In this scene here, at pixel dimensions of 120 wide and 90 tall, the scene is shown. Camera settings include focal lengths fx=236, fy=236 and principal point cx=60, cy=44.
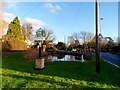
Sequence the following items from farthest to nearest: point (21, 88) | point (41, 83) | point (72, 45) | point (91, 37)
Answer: point (72, 45), point (91, 37), point (41, 83), point (21, 88)

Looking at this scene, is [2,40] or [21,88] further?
[2,40]

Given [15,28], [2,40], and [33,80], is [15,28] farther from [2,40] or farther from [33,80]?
[33,80]

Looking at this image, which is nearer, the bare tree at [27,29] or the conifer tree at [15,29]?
the conifer tree at [15,29]

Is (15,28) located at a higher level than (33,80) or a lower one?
higher

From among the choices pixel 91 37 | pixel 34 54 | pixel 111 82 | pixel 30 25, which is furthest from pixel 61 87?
pixel 91 37

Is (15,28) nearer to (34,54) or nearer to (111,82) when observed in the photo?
(34,54)

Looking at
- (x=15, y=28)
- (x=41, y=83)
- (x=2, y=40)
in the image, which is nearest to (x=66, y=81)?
(x=41, y=83)

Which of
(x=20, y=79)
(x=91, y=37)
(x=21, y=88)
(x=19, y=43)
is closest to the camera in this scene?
(x=21, y=88)

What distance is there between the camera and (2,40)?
4078 centimetres

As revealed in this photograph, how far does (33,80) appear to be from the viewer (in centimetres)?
1098

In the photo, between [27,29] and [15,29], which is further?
[27,29]

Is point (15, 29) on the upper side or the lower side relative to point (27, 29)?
lower

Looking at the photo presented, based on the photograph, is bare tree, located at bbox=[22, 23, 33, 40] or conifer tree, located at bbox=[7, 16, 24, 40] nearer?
conifer tree, located at bbox=[7, 16, 24, 40]

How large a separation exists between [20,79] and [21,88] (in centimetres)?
186
